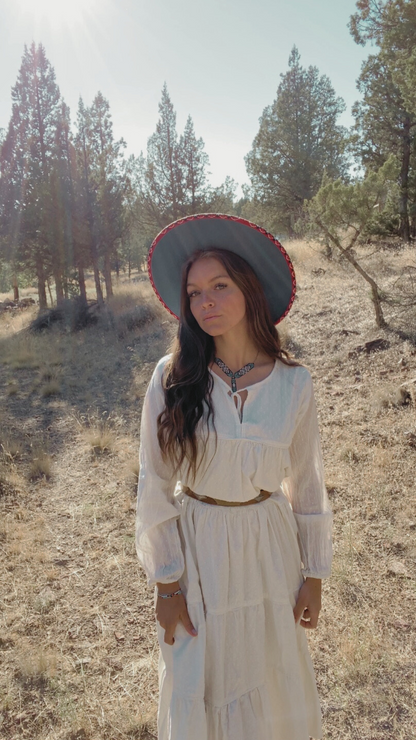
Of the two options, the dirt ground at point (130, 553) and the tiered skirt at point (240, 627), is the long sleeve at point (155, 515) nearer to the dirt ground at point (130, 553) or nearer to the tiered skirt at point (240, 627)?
the tiered skirt at point (240, 627)

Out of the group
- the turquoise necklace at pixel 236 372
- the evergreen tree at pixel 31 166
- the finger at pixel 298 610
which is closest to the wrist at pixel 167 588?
the finger at pixel 298 610

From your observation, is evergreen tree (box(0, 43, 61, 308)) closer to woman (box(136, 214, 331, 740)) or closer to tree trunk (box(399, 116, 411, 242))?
tree trunk (box(399, 116, 411, 242))

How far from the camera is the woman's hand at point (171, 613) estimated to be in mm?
1241

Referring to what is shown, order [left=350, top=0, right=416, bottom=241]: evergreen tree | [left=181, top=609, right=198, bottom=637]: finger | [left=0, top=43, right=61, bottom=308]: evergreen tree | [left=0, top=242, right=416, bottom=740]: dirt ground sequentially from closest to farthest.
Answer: [left=181, top=609, right=198, bottom=637]: finger < [left=0, top=242, right=416, bottom=740]: dirt ground < [left=350, top=0, right=416, bottom=241]: evergreen tree < [left=0, top=43, right=61, bottom=308]: evergreen tree

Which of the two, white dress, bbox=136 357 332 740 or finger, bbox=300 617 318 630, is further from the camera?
finger, bbox=300 617 318 630

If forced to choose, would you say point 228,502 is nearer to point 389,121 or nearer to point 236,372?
point 236,372

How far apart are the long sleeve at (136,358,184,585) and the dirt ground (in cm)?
129

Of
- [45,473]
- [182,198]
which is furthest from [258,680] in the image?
[182,198]

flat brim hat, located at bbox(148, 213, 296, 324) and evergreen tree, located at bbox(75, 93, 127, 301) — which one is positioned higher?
evergreen tree, located at bbox(75, 93, 127, 301)

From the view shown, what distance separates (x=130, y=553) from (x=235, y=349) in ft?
8.47

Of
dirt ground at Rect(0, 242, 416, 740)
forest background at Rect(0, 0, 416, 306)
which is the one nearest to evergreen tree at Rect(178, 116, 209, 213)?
forest background at Rect(0, 0, 416, 306)

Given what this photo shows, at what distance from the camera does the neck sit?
1.43 meters

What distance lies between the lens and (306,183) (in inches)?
744

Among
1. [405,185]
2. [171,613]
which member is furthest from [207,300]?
[405,185]
